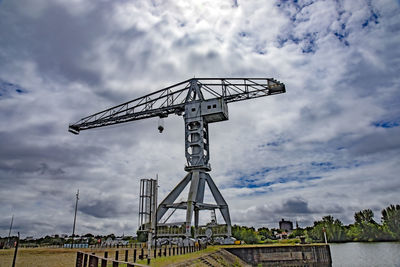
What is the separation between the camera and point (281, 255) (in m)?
34.9

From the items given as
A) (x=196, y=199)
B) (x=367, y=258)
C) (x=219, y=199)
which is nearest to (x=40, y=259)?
(x=196, y=199)

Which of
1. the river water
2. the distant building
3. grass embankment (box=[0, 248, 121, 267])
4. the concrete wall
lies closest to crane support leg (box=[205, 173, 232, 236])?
the concrete wall

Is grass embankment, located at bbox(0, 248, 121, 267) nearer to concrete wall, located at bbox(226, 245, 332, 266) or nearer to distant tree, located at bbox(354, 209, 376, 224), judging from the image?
concrete wall, located at bbox(226, 245, 332, 266)

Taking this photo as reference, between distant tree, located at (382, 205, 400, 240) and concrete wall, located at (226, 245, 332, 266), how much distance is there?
192 feet

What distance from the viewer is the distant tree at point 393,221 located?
81.0 meters

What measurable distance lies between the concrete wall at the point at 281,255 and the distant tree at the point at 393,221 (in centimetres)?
5858

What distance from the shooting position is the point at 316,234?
8619cm

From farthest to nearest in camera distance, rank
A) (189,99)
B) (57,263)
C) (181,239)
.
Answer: (189,99) < (181,239) < (57,263)

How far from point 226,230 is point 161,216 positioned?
8489 millimetres

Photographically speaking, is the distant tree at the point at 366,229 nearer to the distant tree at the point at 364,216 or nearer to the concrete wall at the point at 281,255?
the distant tree at the point at 364,216

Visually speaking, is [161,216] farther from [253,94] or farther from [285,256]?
[253,94]

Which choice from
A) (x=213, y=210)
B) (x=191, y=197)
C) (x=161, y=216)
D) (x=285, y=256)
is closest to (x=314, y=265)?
(x=285, y=256)

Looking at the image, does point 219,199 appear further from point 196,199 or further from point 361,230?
point 361,230

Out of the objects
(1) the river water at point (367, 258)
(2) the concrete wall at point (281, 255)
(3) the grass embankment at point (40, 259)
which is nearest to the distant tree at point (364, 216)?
(1) the river water at point (367, 258)
